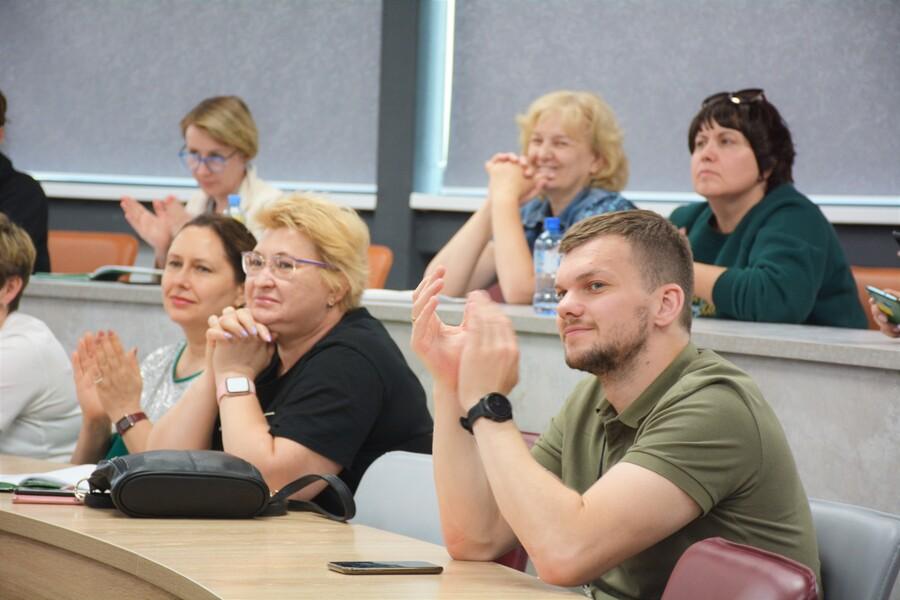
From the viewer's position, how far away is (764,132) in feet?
11.2

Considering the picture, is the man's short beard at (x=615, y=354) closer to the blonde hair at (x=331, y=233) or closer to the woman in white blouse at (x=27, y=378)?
the blonde hair at (x=331, y=233)

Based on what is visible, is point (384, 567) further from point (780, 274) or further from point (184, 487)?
point (780, 274)

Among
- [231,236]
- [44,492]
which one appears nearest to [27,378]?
[231,236]

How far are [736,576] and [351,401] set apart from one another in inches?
48.2

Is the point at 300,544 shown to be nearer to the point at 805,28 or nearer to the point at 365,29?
the point at 805,28

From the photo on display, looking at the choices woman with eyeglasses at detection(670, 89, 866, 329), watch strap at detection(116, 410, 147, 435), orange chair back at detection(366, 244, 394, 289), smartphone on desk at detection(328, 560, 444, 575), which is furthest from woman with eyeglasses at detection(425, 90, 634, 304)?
smartphone on desk at detection(328, 560, 444, 575)

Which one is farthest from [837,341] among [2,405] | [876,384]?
[2,405]

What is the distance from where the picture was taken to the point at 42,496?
208cm

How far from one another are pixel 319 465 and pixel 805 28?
10.8 feet

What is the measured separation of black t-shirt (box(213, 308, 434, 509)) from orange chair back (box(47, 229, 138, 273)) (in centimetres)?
231

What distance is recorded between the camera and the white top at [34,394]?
3.07 m

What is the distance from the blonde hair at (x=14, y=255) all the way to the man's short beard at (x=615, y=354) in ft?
6.24

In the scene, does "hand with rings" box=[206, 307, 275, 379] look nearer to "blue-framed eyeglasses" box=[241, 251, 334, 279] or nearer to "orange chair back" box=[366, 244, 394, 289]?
"blue-framed eyeglasses" box=[241, 251, 334, 279]

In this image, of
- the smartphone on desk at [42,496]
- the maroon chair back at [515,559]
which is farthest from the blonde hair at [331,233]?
the maroon chair back at [515,559]
